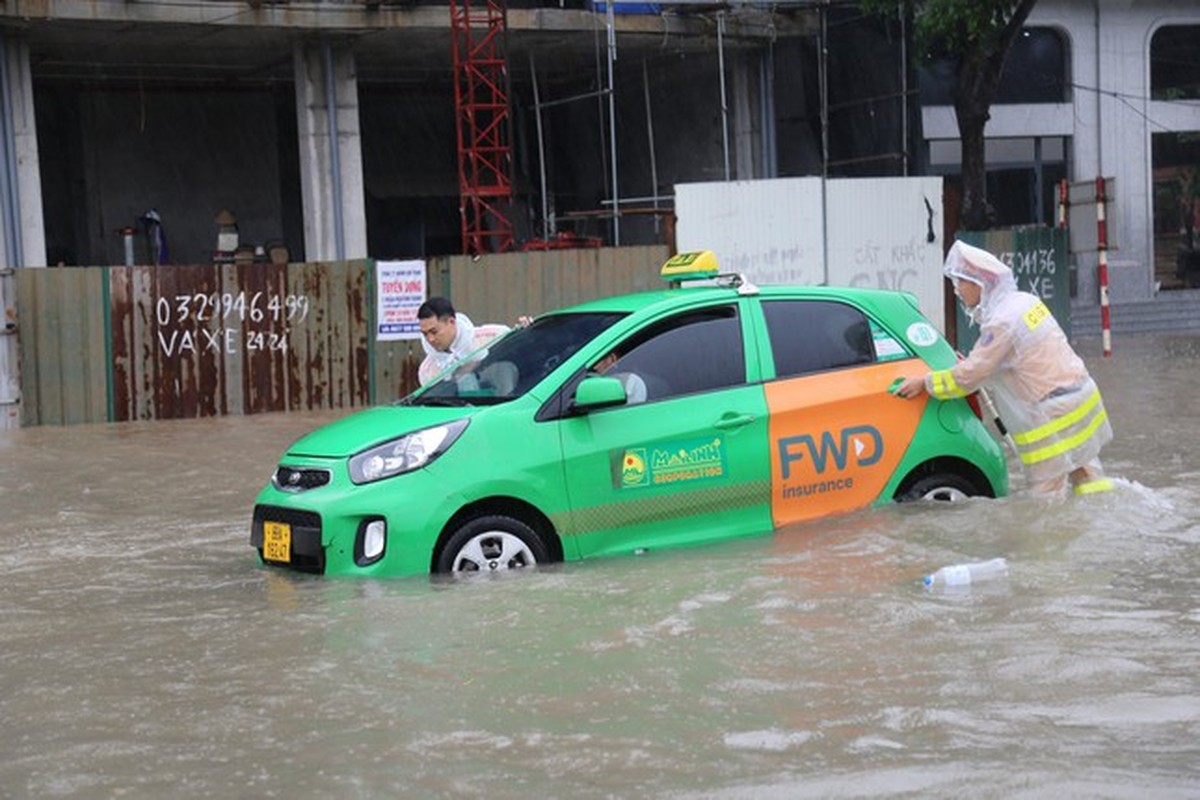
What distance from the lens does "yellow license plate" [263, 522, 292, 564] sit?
8258 millimetres

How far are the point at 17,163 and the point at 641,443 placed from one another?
60.1 feet

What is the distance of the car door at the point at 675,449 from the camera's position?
27.5ft

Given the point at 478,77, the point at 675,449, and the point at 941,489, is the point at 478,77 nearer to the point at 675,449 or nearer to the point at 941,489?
the point at 941,489

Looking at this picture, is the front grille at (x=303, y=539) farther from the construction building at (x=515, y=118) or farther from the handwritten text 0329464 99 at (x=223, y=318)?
the construction building at (x=515, y=118)

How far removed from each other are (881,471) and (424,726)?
3.88 m

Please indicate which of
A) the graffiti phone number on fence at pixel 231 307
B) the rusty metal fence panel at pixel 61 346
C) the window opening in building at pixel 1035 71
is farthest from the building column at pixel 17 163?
the window opening in building at pixel 1035 71

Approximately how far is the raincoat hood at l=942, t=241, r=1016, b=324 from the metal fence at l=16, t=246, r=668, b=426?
410 inches

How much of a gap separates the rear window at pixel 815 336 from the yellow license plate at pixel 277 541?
263 centimetres

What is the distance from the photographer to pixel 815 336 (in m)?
9.18

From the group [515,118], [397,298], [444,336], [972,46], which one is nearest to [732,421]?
[444,336]

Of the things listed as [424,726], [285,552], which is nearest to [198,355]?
[285,552]

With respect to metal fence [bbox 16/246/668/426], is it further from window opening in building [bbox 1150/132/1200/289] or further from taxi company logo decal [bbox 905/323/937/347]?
window opening in building [bbox 1150/132/1200/289]

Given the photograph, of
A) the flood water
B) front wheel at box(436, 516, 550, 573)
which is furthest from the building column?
front wheel at box(436, 516, 550, 573)

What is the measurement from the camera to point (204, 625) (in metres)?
7.74
